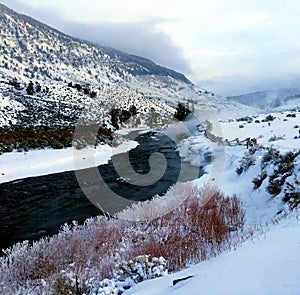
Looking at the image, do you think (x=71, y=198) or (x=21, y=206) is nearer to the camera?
(x=21, y=206)

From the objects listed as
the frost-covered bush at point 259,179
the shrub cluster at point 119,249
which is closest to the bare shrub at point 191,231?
the shrub cluster at point 119,249

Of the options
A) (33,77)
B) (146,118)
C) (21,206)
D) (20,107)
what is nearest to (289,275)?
(21,206)

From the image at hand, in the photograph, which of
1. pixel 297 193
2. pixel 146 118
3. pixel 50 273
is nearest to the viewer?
pixel 50 273

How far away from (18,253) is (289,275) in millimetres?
7527

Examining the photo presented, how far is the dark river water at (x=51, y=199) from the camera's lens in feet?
43.3

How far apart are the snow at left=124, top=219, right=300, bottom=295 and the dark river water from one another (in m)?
8.15

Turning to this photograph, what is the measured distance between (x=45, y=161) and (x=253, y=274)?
75.3 feet

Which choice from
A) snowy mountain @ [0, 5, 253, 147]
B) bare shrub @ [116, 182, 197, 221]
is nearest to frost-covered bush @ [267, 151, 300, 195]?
bare shrub @ [116, 182, 197, 221]

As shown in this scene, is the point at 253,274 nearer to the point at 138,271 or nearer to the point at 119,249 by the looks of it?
the point at 138,271

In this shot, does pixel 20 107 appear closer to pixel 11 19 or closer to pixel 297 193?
pixel 297 193

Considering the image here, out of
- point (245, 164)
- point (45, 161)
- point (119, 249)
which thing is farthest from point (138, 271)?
point (45, 161)

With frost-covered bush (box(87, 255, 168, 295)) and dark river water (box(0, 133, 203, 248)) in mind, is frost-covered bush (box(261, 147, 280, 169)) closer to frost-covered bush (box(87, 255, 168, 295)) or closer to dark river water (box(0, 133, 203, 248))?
dark river water (box(0, 133, 203, 248))

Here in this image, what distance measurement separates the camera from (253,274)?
4.64m

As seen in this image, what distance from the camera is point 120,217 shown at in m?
12.5
